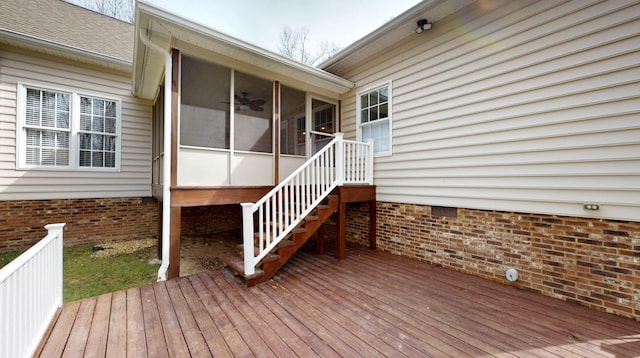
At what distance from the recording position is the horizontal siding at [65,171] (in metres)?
5.12

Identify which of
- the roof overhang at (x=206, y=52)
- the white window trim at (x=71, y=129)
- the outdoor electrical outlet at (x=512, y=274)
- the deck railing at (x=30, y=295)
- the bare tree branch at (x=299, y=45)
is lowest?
the outdoor electrical outlet at (x=512, y=274)

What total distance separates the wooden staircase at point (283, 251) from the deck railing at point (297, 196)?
112 mm

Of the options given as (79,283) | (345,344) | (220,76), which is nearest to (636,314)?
(345,344)

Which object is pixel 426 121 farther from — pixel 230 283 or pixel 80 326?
pixel 80 326

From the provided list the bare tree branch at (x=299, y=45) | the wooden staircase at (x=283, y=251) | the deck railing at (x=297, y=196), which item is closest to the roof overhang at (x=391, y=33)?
the deck railing at (x=297, y=196)

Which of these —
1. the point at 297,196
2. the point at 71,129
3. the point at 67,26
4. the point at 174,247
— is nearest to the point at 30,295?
the point at 174,247

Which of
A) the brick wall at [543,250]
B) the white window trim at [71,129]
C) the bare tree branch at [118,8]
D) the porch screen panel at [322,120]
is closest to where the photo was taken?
the brick wall at [543,250]

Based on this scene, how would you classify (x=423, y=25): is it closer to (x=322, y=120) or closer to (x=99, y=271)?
(x=322, y=120)

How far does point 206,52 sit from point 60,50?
12.3 ft

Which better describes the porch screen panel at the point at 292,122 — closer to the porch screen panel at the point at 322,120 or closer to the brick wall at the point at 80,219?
the porch screen panel at the point at 322,120

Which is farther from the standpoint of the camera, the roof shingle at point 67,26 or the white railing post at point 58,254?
the roof shingle at point 67,26

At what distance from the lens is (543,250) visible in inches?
128

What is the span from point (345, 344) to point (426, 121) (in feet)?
12.5

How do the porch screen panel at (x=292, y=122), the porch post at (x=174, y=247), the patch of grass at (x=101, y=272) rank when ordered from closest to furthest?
1. the porch post at (x=174, y=247)
2. the patch of grass at (x=101, y=272)
3. the porch screen panel at (x=292, y=122)
